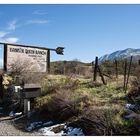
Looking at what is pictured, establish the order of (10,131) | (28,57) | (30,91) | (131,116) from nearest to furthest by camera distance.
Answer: (131,116) → (10,131) → (30,91) → (28,57)

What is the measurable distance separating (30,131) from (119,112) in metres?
3.03

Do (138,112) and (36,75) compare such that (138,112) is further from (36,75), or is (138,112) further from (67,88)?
(36,75)

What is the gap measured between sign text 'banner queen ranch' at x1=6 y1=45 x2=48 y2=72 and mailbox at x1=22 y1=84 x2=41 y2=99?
640 cm

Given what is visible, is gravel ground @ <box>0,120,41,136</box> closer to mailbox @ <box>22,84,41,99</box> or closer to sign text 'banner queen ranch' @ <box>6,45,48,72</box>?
mailbox @ <box>22,84,41,99</box>

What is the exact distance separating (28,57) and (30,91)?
8.18 m

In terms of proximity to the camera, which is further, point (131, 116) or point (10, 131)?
point (10, 131)

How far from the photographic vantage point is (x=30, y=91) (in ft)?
51.3

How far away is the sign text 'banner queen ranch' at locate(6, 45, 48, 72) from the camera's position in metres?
22.3

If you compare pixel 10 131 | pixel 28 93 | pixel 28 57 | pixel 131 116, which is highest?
pixel 28 57

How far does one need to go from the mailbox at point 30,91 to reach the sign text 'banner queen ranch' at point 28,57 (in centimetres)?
640

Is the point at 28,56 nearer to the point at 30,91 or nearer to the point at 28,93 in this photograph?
the point at 30,91

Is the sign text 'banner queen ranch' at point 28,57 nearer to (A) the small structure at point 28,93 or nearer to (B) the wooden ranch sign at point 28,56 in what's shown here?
(B) the wooden ranch sign at point 28,56

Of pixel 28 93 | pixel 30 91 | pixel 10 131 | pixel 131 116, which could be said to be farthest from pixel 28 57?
pixel 131 116

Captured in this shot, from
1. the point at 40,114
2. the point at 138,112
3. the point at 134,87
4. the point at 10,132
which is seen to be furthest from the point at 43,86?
the point at 138,112
